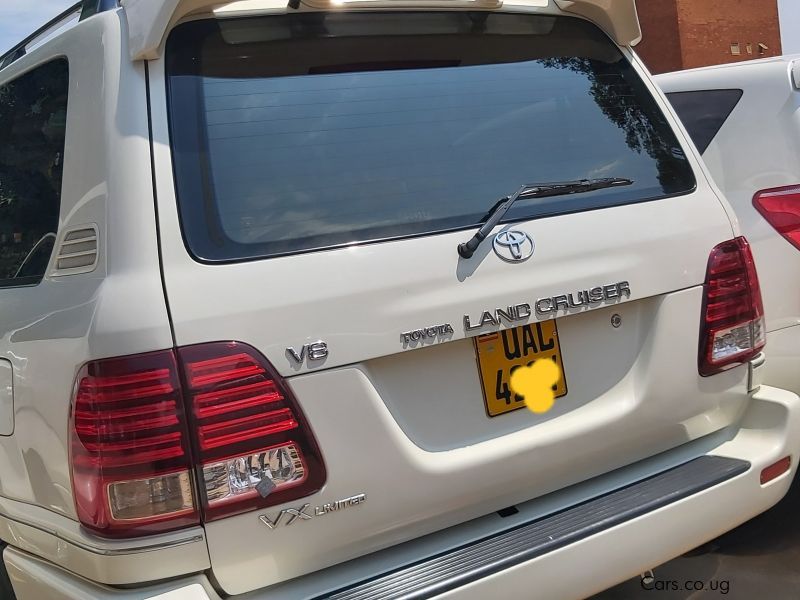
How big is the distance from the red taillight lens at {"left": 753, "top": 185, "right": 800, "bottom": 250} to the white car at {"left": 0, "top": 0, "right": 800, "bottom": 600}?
0.99m

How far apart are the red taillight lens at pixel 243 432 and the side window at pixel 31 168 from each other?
66 cm

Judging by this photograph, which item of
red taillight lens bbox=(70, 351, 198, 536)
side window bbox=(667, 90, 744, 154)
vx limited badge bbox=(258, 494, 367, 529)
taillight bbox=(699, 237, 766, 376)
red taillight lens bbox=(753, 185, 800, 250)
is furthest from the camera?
side window bbox=(667, 90, 744, 154)

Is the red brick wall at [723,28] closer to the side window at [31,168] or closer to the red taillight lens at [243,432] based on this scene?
the side window at [31,168]

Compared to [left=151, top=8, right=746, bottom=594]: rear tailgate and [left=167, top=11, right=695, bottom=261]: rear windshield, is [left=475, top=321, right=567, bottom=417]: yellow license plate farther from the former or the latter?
[left=167, top=11, right=695, bottom=261]: rear windshield

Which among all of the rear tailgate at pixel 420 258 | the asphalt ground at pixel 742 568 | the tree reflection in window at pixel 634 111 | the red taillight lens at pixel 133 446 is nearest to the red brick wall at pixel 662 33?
the asphalt ground at pixel 742 568

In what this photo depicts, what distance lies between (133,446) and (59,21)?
1394 mm

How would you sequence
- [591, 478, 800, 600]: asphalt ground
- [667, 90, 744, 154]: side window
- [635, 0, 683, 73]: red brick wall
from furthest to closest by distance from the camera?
1. [635, 0, 683, 73]: red brick wall
2. [667, 90, 744, 154]: side window
3. [591, 478, 800, 600]: asphalt ground

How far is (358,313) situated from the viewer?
6.66 ft

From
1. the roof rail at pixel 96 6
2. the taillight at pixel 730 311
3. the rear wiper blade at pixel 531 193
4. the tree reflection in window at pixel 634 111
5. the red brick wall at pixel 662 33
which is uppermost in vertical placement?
the red brick wall at pixel 662 33

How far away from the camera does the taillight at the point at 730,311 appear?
8.50 feet

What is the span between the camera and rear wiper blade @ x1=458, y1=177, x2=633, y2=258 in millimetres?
2180

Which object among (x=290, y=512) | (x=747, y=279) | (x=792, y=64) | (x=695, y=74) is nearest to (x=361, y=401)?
(x=290, y=512)

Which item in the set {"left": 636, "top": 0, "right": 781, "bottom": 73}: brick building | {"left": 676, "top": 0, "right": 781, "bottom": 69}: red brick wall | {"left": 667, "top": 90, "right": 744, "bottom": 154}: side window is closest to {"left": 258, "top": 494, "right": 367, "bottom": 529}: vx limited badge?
{"left": 667, "top": 90, "right": 744, "bottom": 154}: side window

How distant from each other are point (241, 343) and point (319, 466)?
35cm
